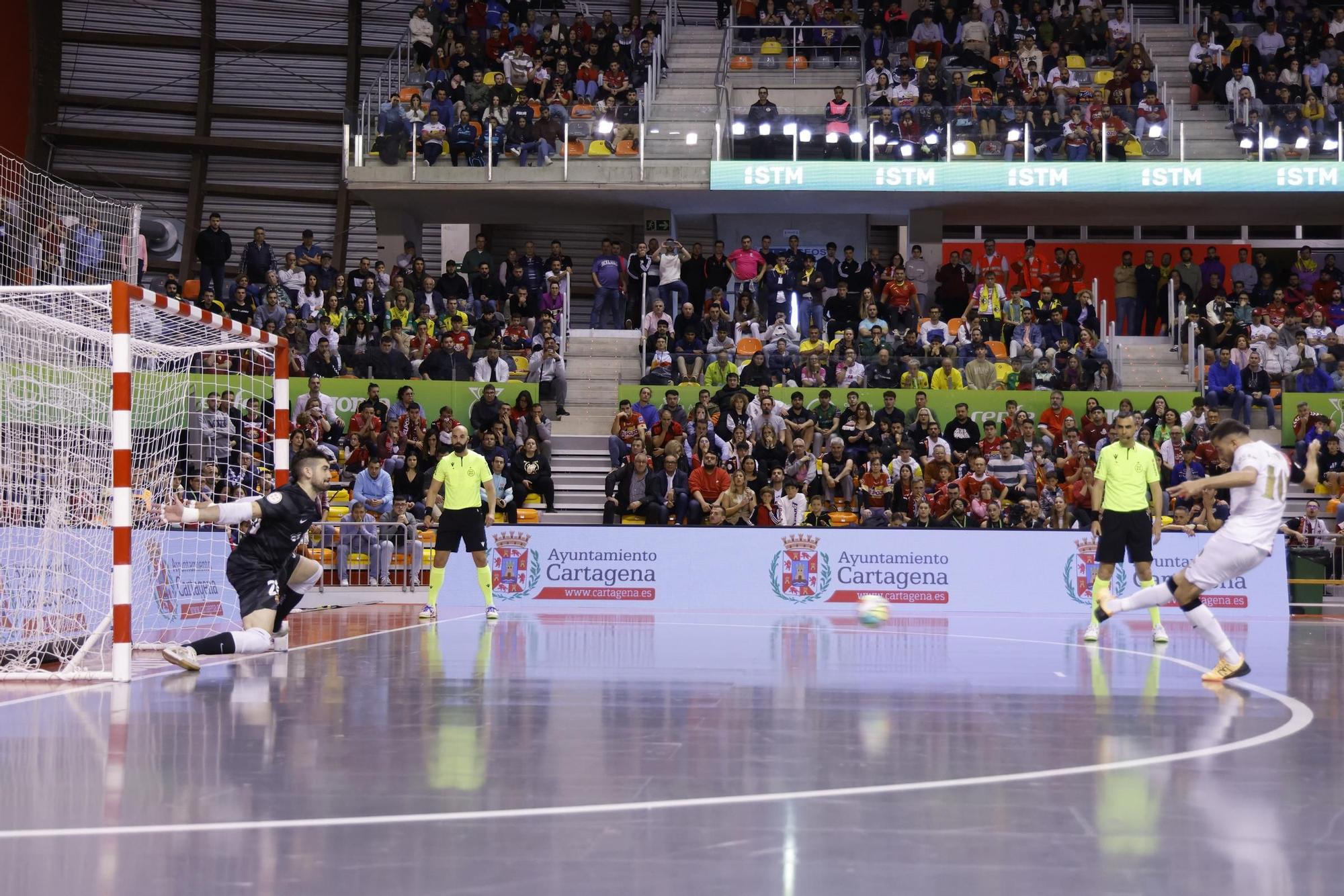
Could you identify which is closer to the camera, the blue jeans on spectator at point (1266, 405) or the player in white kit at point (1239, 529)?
the player in white kit at point (1239, 529)

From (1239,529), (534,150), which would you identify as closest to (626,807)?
(1239,529)

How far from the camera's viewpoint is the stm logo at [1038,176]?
97.8 feet

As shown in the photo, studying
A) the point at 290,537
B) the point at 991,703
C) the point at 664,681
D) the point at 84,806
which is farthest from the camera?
the point at 290,537

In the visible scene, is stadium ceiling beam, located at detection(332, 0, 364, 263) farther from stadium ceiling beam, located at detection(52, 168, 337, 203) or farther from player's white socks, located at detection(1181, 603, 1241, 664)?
player's white socks, located at detection(1181, 603, 1241, 664)

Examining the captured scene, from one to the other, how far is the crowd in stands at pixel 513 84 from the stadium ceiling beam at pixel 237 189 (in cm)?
633

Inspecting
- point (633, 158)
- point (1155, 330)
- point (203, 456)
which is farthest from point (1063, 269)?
point (203, 456)

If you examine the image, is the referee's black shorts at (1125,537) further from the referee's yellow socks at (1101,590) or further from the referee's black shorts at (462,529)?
the referee's black shorts at (462,529)

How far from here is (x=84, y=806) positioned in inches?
240

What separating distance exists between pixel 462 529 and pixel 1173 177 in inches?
778

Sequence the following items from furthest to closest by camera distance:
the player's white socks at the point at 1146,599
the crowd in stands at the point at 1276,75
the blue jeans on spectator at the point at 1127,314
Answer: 1. the blue jeans on spectator at the point at 1127,314
2. the crowd in stands at the point at 1276,75
3. the player's white socks at the point at 1146,599

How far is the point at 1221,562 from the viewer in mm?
10773

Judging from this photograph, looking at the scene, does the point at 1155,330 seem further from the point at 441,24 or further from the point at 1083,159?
the point at 441,24

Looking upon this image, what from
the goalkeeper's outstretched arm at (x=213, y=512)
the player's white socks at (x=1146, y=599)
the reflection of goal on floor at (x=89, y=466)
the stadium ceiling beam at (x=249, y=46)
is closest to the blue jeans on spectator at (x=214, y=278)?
the stadium ceiling beam at (x=249, y=46)

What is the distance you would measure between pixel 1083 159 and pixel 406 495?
16.6m
